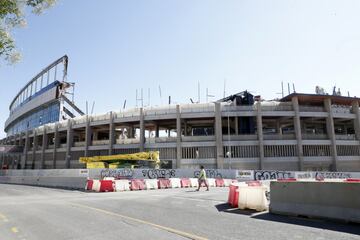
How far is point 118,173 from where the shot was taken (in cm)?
3058

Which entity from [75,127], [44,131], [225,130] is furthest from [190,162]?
[44,131]

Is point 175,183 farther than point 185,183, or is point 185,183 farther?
point 185,183

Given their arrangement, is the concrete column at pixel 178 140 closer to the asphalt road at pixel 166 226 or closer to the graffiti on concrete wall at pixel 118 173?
the graffiti on concrete wall at pixel 118 173

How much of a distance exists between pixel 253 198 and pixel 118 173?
2173cm

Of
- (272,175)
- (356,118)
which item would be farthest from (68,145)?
(356,118)

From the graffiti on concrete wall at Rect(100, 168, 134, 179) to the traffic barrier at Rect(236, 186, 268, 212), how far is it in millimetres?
20964

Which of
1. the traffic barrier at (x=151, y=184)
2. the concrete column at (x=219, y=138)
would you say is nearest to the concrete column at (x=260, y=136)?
the concrete column at (x=219, y=138)

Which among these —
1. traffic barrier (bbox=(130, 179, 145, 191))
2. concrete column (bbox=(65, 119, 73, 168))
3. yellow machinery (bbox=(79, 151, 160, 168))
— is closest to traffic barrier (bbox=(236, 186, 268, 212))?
traffic barrier (bbox=(130, 179, 145, 191))

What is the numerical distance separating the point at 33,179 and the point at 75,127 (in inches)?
1038

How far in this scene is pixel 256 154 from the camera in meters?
46.2

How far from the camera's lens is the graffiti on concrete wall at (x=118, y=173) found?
3010cm

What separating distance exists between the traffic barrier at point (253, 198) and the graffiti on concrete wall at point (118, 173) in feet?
68.8

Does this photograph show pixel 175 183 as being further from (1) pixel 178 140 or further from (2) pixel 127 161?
(1) pixel 178 140

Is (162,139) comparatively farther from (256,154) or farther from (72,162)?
(72,162)
